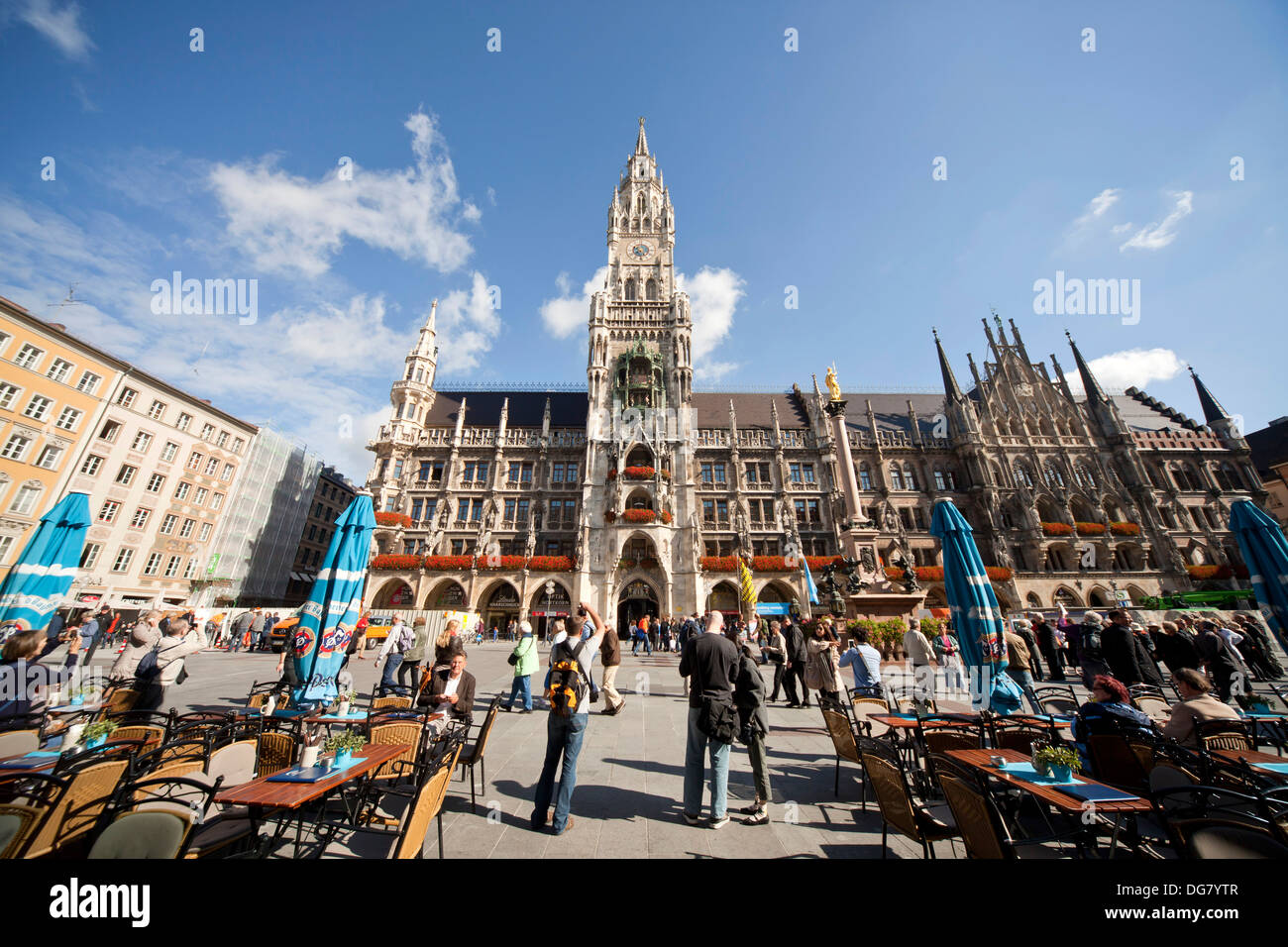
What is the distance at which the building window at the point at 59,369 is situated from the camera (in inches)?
995

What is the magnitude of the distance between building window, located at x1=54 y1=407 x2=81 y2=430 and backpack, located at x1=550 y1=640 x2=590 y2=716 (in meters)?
38.8

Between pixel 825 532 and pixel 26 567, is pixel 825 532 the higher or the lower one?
the higher one

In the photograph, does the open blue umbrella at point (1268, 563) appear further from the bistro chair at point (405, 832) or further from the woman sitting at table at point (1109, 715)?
the bistro chair at point (405, 832)

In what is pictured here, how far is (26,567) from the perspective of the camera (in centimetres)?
795

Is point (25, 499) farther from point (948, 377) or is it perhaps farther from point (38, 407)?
point (948, 377)

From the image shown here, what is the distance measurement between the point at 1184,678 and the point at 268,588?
49809 millimetres

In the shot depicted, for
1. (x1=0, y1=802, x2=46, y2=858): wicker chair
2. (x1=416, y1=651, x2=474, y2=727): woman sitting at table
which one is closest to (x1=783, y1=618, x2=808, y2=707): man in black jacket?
(x1=416, y1=651, x2=474, y2=727): woman sitting at table

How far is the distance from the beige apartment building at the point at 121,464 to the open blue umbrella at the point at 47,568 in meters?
25.4

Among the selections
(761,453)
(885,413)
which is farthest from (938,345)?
(761,453)

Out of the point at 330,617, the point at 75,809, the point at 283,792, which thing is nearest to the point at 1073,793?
the point at 283,792

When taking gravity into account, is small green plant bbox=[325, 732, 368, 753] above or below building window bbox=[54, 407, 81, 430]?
below

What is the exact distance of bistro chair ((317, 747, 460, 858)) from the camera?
2785mm

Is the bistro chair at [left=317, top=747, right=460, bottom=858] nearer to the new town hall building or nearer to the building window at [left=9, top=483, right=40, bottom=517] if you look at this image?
the new town hall building
